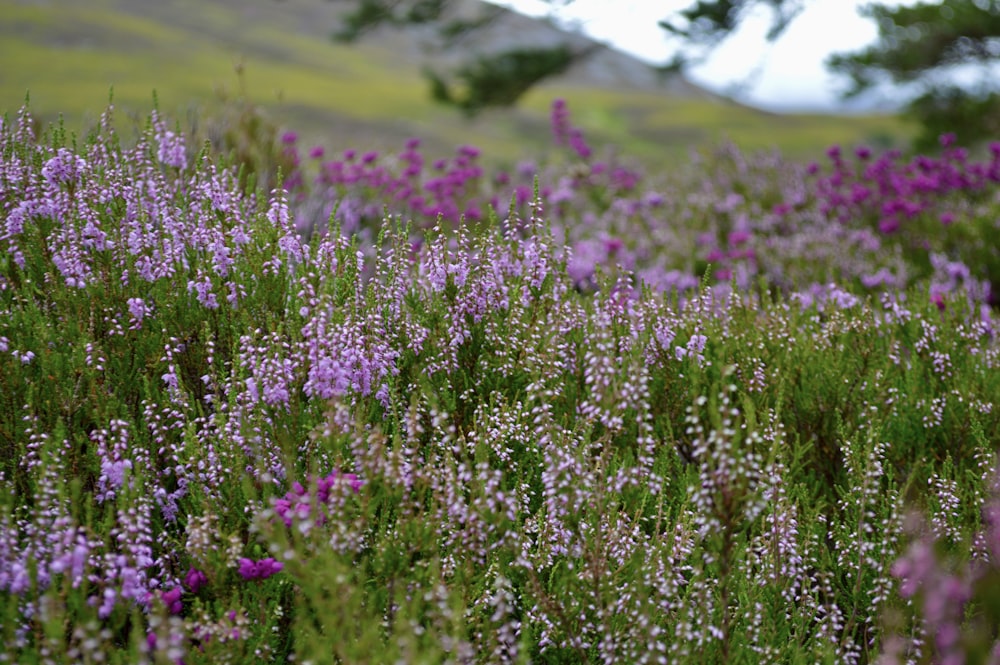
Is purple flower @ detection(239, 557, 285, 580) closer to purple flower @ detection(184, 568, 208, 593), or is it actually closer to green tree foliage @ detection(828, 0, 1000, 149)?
purple flower @ detection(184, 568, 208, 593)

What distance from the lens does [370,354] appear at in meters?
2.84

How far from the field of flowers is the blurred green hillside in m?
19.1

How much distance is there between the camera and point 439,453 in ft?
9.63

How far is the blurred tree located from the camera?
10532mm

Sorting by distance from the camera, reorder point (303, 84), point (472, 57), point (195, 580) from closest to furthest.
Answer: point (195, 580)
point (472, 57)
point (303, 84)

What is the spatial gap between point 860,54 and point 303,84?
36.6 metres

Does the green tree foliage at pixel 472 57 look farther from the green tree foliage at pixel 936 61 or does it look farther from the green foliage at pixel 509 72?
the green tree foliage at pixel 936 61

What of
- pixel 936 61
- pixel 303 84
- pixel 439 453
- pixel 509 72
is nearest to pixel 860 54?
pixel 936 61

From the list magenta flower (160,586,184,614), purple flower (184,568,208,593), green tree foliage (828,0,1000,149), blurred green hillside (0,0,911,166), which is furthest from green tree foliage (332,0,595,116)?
magenta flower (160,586,184,614)

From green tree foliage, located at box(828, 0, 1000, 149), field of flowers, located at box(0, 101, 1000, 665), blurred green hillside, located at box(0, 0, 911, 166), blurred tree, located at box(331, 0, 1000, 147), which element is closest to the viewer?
field of flowers, located at box(0, 101, 1000, 665)

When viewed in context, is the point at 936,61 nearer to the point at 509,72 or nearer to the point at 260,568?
the point at 509,72

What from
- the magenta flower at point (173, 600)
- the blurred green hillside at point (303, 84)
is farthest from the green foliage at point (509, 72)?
the magenta flower at point (173, 600)

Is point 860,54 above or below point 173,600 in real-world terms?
above

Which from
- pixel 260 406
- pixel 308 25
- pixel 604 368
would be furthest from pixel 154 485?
pixel 308 25
